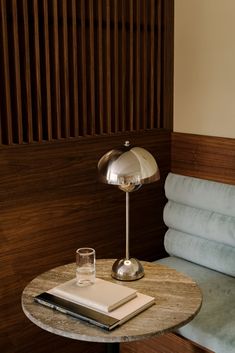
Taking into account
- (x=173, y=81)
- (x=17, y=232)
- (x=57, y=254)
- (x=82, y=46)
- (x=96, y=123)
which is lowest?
(x=57, y=254)

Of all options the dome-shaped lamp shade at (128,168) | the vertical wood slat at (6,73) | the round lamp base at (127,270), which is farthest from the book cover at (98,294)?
the vertical wood slat at (6,73)

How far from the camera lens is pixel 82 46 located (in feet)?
7.40

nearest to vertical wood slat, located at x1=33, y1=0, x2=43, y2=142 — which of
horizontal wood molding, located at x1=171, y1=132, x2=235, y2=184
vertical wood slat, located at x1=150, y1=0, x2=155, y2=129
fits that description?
vertical wood slat, located at x1=150, y1=0, x2=155, y2=129

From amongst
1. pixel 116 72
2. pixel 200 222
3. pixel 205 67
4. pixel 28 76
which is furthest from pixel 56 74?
pixel 200 222

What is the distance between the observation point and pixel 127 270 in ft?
6.11

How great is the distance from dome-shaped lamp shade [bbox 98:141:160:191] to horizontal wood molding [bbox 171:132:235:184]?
2.53 feet

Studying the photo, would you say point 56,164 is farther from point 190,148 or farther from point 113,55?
point 190,148

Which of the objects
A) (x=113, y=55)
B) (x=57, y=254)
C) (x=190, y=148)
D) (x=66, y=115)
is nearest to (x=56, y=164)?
(x=66, y=115)

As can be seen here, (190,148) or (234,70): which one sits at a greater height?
(234,70)

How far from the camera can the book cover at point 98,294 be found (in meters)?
1.60

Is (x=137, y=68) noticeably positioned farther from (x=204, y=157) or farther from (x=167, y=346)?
(x=167, y=346)

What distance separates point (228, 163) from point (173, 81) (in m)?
0.58

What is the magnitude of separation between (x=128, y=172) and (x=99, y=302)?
→ 0.46m

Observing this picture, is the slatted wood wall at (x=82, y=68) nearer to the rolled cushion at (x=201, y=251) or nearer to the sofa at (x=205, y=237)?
the sofa at (x=205, y=237)
